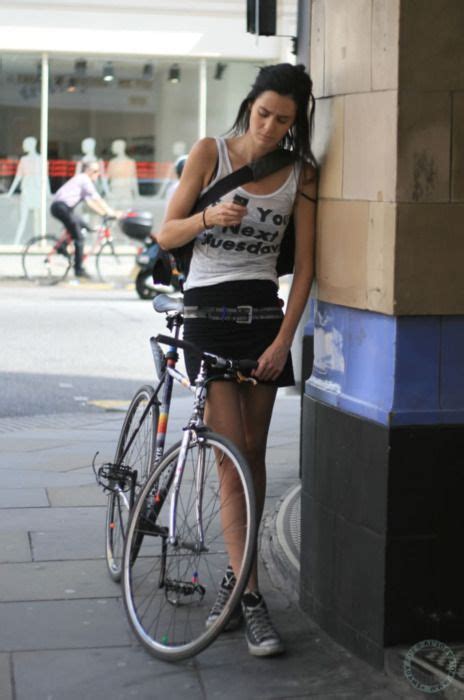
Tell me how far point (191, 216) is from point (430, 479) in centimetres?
118

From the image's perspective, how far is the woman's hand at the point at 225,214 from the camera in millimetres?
4270

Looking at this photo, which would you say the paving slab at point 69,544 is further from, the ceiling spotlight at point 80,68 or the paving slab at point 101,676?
the ceiling spotlight at point 80,68

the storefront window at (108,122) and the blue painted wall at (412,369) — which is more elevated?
the storefront window at (108,122)

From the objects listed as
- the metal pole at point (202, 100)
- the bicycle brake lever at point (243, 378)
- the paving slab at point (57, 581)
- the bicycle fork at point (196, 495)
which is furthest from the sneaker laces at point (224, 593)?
the metal pole at point (202, 100)

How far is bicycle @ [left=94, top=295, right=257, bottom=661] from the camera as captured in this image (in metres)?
4.22

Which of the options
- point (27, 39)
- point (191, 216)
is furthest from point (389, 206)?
point (27, 39)

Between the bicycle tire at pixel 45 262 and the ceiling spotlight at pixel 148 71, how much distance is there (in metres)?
4.03

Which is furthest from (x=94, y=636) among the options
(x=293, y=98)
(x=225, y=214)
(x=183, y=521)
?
(x=293, y=98)

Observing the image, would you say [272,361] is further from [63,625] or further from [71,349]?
[71,349]

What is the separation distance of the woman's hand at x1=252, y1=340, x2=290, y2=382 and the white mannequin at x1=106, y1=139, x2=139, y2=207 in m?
19.4

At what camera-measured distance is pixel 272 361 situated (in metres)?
4.47

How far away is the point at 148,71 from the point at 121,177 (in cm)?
196

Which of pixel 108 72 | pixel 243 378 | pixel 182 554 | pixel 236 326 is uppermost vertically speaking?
pixel 108 72

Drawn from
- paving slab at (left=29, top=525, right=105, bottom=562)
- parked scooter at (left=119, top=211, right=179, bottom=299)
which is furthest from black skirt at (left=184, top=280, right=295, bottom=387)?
parked scooter at (left=119, top=211, right=179, bottom=299)
